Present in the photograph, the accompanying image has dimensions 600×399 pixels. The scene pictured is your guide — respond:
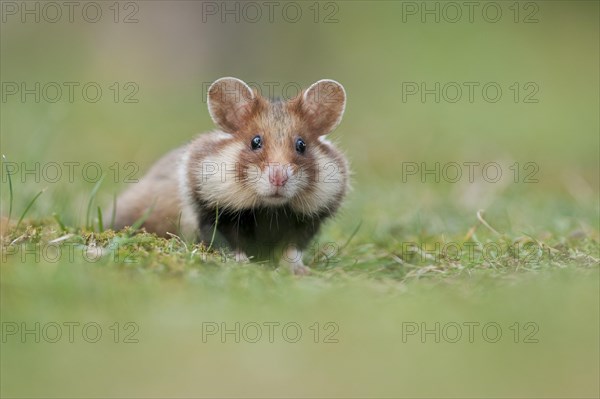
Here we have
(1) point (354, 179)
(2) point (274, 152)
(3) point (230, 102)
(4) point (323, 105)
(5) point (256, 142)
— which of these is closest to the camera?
(2) point (274, 152)

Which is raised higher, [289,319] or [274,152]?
[274,152]

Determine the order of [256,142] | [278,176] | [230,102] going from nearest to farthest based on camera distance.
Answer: [278,176]
[256,142]
[230,102]

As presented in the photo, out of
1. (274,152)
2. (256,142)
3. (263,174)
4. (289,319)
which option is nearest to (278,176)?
(263,174)

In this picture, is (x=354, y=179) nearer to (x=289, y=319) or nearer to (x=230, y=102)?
(x=230, y=102)

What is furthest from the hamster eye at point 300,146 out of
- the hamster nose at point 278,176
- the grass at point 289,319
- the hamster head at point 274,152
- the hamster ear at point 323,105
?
the grass at point 289,319

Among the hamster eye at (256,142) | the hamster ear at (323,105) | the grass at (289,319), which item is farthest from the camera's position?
the hamster ear at (323,105)

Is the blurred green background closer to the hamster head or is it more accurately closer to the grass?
the grass

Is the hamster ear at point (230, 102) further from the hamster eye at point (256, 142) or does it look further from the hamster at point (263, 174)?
the hamster eye at point (256, 142)

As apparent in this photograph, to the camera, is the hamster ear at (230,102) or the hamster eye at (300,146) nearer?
the hamster eye at (300,146)
